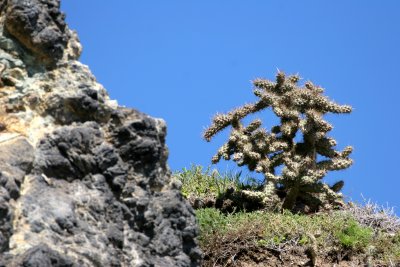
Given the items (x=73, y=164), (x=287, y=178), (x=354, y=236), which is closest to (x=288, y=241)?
(x=354, y=236)

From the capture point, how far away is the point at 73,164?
5164mm

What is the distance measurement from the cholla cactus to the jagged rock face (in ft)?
22.2

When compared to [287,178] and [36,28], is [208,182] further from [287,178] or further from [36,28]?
[36,28]

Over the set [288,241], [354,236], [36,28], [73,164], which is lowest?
[73,164]

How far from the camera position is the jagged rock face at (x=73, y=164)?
481cm

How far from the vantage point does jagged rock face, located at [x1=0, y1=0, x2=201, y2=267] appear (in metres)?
4.81

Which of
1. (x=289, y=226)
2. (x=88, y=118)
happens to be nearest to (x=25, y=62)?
(x=88, y=118)

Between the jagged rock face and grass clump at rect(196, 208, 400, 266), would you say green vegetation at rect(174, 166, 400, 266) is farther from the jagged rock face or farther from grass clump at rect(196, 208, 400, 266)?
the jagged rock face

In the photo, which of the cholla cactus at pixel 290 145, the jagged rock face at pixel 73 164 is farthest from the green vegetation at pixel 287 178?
the jagged rock face at pixel 73 164

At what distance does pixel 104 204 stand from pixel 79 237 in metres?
0.36

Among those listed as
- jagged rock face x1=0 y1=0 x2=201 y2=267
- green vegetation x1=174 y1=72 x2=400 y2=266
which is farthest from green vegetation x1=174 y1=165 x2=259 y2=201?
jagged rock face x1=0 y1=0 x2=201 y2=267

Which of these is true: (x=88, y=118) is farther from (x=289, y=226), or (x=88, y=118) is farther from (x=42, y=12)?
(x=289, y=226)

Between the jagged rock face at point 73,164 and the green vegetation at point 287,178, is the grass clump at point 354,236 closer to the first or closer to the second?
the green vegetation at point 287,178

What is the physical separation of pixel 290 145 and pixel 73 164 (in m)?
8.11
